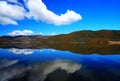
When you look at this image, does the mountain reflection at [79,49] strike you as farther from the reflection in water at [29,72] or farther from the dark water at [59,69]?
the reflection in water at [29,72]

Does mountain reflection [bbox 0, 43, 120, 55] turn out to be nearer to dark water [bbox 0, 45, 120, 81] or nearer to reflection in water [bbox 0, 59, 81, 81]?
dark water [bbox 0, 45, 120, 81]

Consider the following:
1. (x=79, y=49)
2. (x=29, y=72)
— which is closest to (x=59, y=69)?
(x=29, y=72)

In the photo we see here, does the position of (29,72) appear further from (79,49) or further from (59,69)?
(79,49)

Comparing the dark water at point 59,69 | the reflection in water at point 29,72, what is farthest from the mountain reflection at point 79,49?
the reflection in water at point 29,72

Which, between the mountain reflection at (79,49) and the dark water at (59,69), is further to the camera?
the mountain reflection at (79,49)

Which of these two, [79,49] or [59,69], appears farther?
[79,49]

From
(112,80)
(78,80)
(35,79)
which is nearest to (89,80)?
(78,80)

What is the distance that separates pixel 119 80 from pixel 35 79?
7.31 meters

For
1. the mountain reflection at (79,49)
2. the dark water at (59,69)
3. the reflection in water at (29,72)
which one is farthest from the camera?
the mountain reflection at (79,49)

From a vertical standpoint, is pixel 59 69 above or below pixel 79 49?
above

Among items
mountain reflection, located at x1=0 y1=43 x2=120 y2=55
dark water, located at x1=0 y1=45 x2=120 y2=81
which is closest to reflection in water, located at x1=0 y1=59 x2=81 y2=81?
dark water, located at x1=0 y1=45 x2=120 y2=81

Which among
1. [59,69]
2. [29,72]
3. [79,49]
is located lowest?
[79,49]

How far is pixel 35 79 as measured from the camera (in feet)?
52.7

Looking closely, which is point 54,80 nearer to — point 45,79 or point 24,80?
point 45,79
